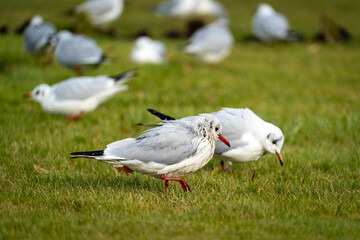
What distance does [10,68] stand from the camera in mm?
9594

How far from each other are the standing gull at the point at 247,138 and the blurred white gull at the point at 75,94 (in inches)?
87.6

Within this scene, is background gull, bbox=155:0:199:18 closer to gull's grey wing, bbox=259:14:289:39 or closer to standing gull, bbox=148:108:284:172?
gull's grey wing, bbox=259:14:289:39

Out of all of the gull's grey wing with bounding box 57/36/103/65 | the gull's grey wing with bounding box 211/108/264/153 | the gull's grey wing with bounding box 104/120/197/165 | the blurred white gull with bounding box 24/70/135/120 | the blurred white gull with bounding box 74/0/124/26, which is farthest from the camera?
the blurred white gull with bounding box 74/0/124/26

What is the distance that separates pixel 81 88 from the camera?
20.9 ft

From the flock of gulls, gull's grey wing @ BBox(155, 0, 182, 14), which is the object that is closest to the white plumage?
the flock of gulls

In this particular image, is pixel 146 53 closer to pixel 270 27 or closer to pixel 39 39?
pixel 39 39

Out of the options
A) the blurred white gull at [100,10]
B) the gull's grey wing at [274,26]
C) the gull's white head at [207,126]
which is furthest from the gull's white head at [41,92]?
the gull's grey wing at [274,26]

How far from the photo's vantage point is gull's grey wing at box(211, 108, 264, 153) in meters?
4.44

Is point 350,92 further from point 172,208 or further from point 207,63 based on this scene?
point 172,208

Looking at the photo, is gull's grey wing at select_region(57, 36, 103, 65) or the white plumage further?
the white plumage

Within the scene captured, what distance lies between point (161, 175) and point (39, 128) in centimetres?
265

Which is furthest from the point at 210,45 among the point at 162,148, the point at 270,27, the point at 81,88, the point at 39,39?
the point at 162,148

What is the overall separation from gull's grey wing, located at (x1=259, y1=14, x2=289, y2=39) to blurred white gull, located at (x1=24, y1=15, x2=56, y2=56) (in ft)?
19.3

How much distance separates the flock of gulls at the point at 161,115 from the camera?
12.2ft
